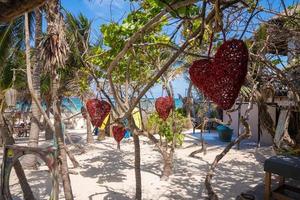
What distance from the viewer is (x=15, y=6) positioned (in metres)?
1.34

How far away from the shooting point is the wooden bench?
4072mm

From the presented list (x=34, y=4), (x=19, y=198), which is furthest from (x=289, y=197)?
(x=19, y=198)

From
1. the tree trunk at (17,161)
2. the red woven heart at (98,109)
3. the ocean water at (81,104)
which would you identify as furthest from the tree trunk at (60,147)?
the ocean water at (81,104)

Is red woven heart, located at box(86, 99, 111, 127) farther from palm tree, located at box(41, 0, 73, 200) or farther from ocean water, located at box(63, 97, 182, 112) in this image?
ocean water, located at box(63, 97, 182, 112)

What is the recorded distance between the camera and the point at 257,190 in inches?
222

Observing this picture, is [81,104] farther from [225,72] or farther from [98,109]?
[225,72]

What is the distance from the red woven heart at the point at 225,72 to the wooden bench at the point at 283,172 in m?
3.28

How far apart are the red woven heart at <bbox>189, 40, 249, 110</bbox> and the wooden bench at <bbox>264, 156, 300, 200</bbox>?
3.28 meters

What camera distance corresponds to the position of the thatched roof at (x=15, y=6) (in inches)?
52.0

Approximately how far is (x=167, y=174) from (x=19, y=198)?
3.56 metres

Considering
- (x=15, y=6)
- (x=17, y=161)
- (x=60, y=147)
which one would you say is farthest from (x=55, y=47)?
(x=15, y=6)

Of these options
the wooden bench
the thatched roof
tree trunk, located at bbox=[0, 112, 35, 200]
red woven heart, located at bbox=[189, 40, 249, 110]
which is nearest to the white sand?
tree trunk, located at bbox=[0, 112, 35, 200]

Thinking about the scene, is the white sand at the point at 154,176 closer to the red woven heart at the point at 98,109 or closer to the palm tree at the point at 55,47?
the palm tree at the point at 55,47

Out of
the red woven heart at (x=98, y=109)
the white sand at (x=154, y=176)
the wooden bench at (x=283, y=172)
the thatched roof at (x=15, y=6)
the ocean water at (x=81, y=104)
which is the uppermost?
the ocean water at (x=81, y=104)
